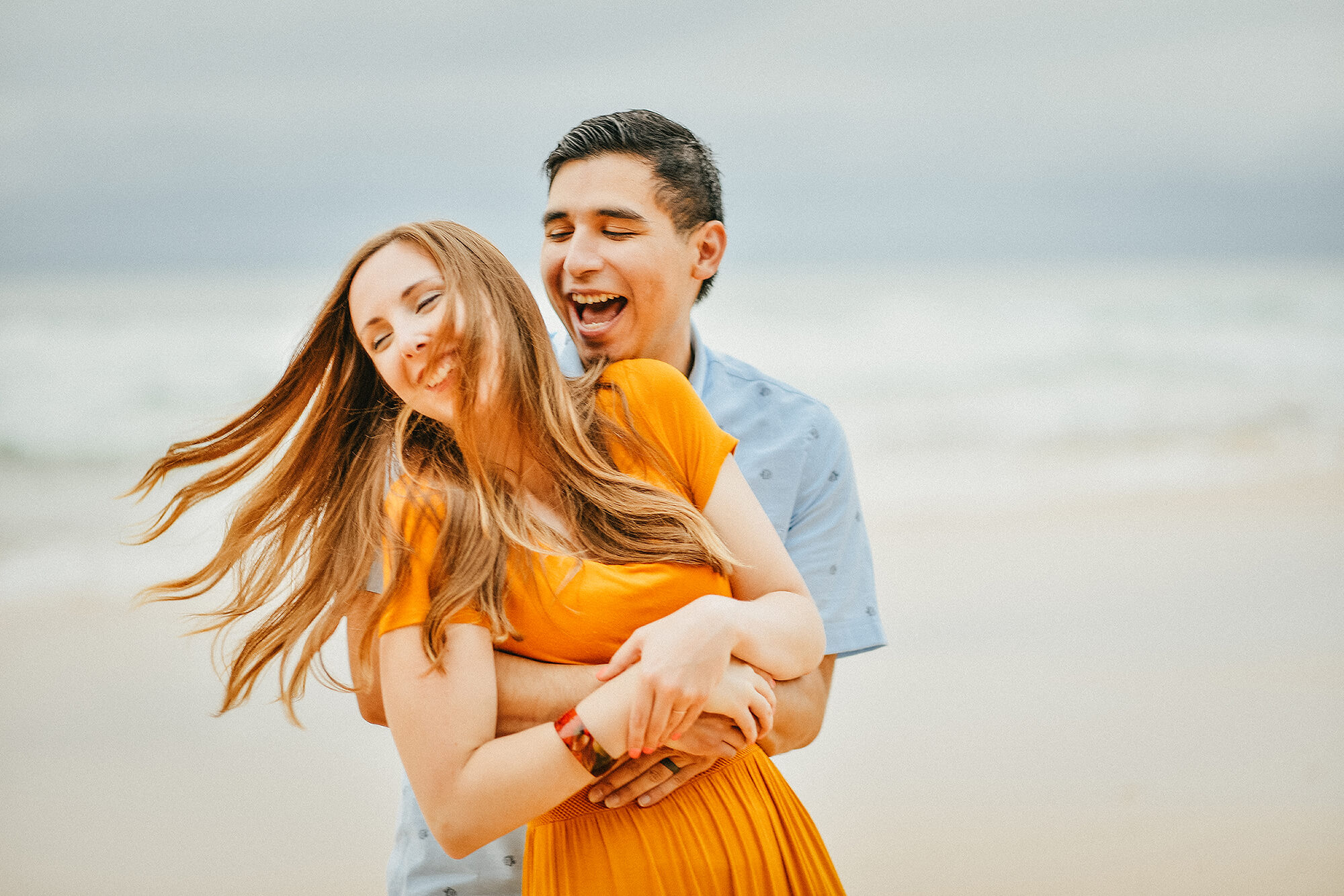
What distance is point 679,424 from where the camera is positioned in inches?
65.9

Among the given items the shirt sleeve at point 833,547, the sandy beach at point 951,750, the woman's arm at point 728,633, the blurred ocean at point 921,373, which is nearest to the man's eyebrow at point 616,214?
the shirt sleeve at point 833,547

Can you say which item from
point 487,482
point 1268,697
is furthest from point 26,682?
point 1268,697

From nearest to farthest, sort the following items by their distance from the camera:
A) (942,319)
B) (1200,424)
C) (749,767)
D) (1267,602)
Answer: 1. (749,767)
2. (1267,602)
3. (1200,424)
4. (942,319)

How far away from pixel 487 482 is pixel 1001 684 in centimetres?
370

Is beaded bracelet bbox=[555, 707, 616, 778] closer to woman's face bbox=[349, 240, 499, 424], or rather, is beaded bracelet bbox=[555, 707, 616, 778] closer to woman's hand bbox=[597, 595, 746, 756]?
woman's hand bbox=[597, 595, 746, 756]

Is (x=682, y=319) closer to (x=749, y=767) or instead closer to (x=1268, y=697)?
(x=749, y=767)

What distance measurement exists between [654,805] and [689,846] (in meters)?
0.07

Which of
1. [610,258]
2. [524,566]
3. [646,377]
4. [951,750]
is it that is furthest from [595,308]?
[951,750]

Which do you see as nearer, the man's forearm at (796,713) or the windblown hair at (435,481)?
the windblown hair at (435,481)

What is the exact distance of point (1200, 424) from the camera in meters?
9.27

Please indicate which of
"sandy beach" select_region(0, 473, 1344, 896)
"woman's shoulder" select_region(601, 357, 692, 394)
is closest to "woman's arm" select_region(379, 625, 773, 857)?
"woman's shoulder" select_region(601, 357, 692, 394)

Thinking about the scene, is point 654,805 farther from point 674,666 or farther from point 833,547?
point 833,547

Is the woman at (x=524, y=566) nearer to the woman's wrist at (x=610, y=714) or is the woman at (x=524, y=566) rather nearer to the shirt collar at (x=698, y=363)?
the woman's wrist at (x=610, y=714)

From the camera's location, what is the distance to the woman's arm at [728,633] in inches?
55.1
